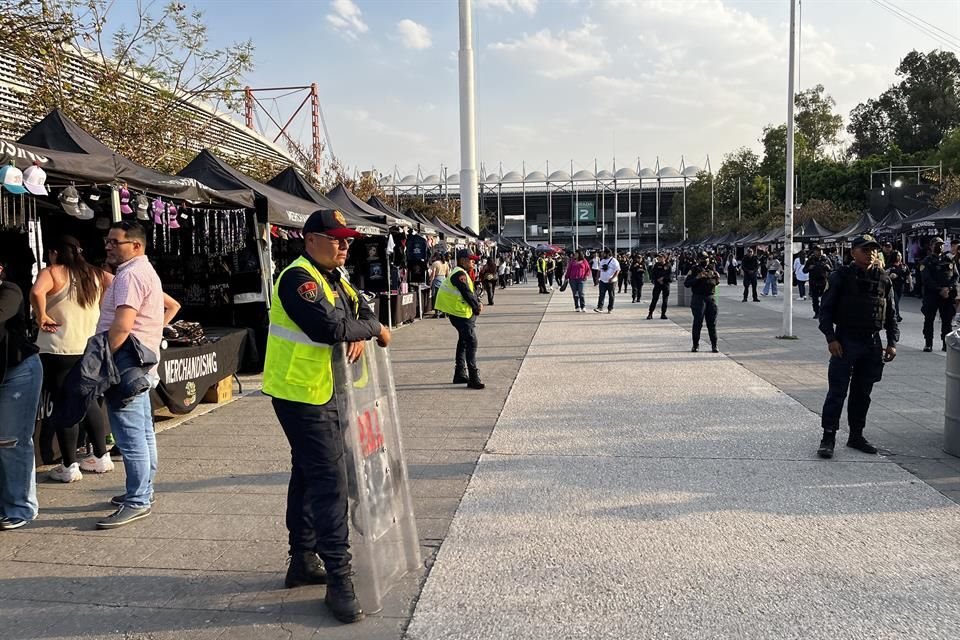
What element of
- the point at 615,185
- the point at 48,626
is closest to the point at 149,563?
the point at 48,626

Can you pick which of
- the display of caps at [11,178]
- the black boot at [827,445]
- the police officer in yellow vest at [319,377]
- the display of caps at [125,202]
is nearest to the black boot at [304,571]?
the police officer in yellow vest at [319,377]

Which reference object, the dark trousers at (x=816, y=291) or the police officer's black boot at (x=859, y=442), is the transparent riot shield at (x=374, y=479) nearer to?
the police officer's black boot at (x=859, y=442)

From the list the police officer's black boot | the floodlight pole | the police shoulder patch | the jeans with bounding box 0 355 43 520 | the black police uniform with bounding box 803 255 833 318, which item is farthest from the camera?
the black police uniform with bounding box 803 255 833 318

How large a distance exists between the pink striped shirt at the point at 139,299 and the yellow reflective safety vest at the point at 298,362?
1357 millimetres

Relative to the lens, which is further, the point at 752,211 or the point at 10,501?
the point at 752,211

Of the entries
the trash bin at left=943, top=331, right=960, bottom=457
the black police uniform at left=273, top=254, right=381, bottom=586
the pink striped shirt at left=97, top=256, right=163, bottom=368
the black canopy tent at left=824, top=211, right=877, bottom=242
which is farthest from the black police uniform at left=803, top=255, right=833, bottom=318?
the black police uniform at left=273, top=254, right=381, bottom=586

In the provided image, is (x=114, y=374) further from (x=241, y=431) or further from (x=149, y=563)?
(x=241, y=431)

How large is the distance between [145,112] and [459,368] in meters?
6.62

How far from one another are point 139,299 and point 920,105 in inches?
2930

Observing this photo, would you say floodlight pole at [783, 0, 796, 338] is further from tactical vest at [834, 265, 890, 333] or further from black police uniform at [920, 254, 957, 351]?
tactical vest at [834, 265, 890, 333]

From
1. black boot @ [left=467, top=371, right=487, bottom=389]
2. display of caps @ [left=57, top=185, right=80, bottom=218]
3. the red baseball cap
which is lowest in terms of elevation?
black boot @ [left=467, top=371, right=487, bottom=389]

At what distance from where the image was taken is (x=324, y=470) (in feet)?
10.3

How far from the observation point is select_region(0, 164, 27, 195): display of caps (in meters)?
4.39

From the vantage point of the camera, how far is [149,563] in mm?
3758
